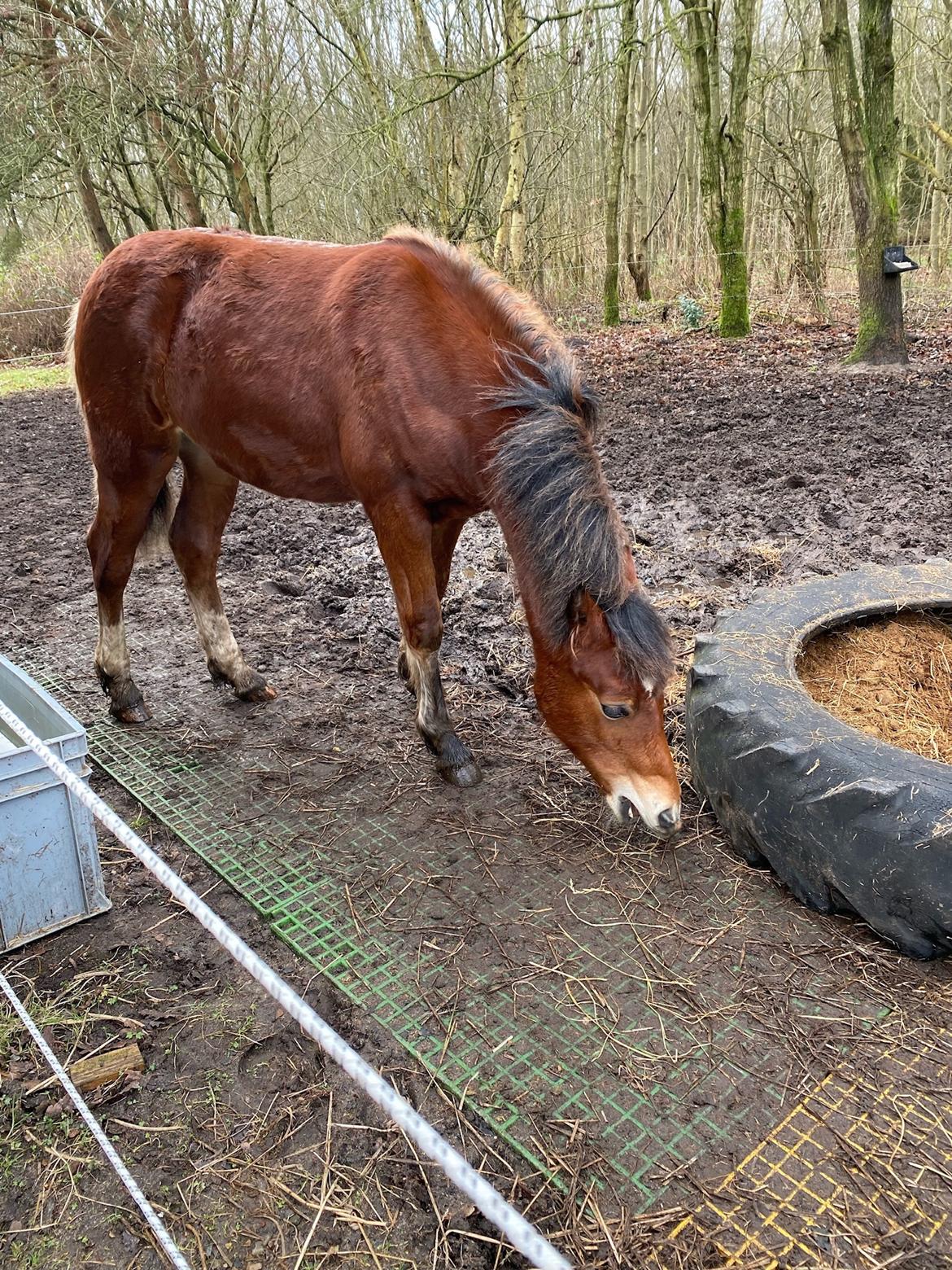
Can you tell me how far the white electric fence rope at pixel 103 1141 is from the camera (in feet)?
4.91

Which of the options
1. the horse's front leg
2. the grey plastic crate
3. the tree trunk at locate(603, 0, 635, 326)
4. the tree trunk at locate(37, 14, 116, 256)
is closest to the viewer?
the grey plastic crate

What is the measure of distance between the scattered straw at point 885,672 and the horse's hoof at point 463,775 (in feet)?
4.04

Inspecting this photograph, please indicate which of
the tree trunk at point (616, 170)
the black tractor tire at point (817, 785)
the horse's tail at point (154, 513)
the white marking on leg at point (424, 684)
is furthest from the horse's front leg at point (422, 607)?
the tree trunk at point (616, 170)

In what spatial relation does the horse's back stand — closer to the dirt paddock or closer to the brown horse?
the brown horse

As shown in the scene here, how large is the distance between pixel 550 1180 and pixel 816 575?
3.41 m

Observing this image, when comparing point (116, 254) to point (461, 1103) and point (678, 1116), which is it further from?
point (678, 1116)

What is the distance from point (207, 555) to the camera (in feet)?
12.3

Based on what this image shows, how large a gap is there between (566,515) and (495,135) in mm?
13316

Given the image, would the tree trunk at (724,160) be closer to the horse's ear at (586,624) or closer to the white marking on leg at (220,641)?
the white marking on leg at (220,641)

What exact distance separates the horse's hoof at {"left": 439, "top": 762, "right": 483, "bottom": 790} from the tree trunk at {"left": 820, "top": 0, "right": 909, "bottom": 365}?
7.39 metres

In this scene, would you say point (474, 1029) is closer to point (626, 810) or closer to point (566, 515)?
point (626, 810)

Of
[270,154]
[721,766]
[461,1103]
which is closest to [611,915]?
[721,766]

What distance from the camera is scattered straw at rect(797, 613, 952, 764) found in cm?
279

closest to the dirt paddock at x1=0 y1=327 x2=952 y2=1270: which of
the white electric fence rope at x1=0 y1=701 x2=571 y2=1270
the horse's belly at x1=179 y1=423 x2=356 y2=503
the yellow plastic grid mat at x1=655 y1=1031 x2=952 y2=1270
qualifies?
the yellow plastic grid mat at x1=655 y1=1031 x2=952 y2=1270
